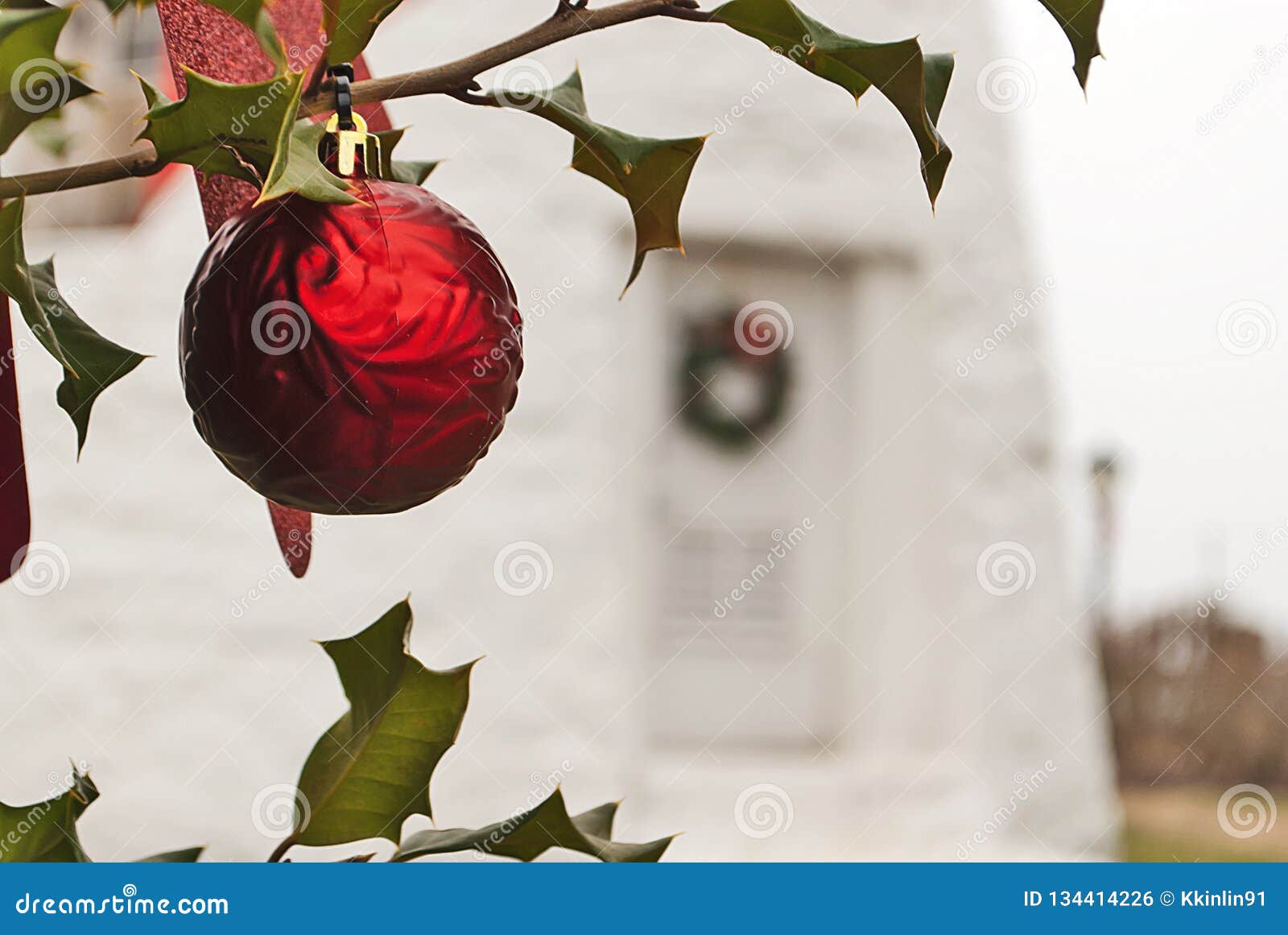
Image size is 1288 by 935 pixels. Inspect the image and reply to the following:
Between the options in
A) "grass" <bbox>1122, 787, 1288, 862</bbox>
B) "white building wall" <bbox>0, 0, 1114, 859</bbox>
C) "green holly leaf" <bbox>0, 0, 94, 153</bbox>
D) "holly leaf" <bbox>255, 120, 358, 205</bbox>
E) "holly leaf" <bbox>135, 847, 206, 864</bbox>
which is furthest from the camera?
"grass" <bbox>1122, 787, 1288, 862</bbox>

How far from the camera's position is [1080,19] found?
0.31m

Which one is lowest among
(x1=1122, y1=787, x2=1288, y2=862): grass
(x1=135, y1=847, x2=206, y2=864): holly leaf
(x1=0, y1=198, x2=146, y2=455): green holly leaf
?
(x1=1122, y1=787, x2=1288, y2=862): grass

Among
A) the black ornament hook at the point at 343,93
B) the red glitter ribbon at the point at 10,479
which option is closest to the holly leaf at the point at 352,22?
the black ornament hook at the point at 343,93

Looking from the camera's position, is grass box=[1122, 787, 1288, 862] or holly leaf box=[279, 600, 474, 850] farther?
grass box=[1122, 787, 1288, 862]

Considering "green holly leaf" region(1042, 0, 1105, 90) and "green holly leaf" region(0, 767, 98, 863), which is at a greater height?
"green holly leaf" region(1042, 0, 1105, 90)

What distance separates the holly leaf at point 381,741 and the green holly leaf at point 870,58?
0.21 m

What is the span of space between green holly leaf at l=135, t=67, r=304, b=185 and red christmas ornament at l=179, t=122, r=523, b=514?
0.6 inches

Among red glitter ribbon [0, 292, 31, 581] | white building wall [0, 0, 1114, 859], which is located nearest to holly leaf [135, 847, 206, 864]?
red glitter ribbon [0, 292, 31, 581]

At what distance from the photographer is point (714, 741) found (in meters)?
2.67

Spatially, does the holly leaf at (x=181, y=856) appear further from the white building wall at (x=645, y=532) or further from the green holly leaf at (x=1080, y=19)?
the white building wall at (x=645, y=532)

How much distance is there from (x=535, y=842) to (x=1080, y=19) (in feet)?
0.95

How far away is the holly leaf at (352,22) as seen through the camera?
0.31m

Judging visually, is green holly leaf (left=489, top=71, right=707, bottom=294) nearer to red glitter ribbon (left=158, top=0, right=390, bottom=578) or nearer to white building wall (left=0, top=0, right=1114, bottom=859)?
red glitter ribbon (left=158, top=0, right=390, bottom=578)

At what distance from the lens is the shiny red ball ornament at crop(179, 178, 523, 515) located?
0.30m
